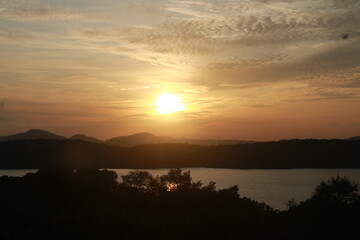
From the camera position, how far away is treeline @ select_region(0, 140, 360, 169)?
14875 cm

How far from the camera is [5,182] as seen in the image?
45500 millimetres

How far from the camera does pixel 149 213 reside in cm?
3825

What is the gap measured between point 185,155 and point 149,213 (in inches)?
5779

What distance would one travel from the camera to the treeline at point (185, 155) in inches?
5856

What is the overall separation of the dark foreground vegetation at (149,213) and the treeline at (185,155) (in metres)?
96.5

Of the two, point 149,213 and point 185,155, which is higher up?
point 185,155

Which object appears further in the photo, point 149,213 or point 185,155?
point 185,155

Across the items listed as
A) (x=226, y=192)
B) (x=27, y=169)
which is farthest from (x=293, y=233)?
(x=27, y=169)

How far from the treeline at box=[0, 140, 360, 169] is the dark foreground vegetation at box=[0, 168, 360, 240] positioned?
96508 mm

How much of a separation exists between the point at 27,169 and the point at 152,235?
131 metres

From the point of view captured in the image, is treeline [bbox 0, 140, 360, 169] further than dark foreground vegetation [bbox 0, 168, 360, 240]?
Yes

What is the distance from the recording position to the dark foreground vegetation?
22875mm

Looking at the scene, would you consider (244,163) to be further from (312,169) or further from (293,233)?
(293,233)

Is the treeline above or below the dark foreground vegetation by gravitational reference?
above
